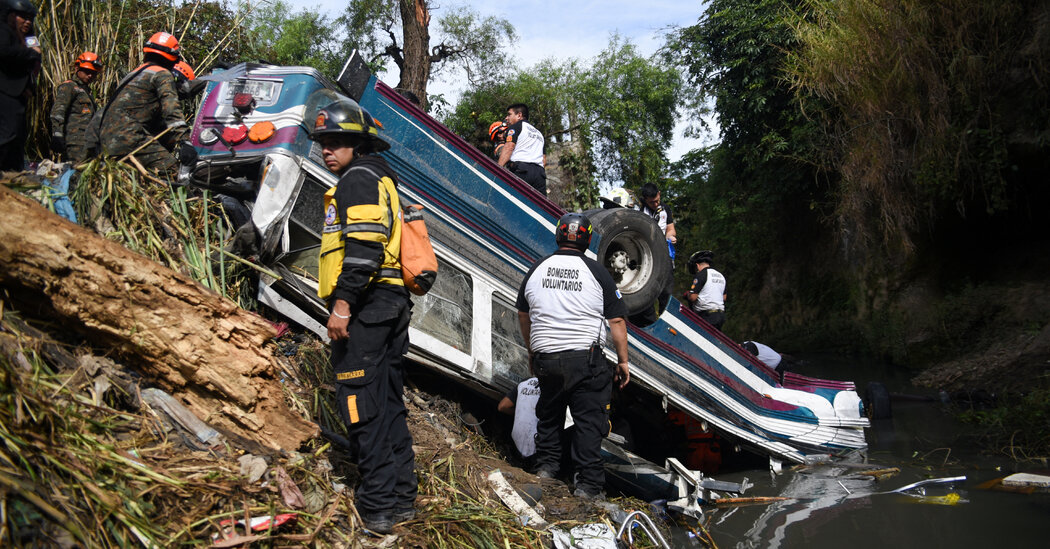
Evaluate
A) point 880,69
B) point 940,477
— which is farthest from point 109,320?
point 880,69

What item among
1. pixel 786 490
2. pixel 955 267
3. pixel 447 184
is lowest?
pixel 786 490

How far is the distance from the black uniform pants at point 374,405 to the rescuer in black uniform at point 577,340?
1.07m

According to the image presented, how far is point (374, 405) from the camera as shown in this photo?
2.90m

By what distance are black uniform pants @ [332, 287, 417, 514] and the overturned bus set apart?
0.98 meters

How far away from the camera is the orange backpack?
307 cm

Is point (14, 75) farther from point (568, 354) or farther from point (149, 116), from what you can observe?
point (568, 354)

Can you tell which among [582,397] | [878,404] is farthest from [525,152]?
[878,404]

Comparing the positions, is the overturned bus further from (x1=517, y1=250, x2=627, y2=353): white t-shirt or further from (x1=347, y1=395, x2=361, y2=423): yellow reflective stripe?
(x1=347, y1=395, x2=361, y2=423): yellow reflective stripe

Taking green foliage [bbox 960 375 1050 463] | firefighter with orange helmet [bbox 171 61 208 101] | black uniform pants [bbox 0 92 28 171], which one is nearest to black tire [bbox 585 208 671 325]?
firefighter with orange helmet [bbox 171 61 208 101]

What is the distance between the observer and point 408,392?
4.27 m

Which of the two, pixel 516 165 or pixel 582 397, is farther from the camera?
pixel 516 165

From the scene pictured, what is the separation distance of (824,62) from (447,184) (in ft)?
22.2

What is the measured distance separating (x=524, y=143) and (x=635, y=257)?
1.61 metres

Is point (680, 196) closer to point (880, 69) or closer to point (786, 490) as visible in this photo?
point (880, 69)
